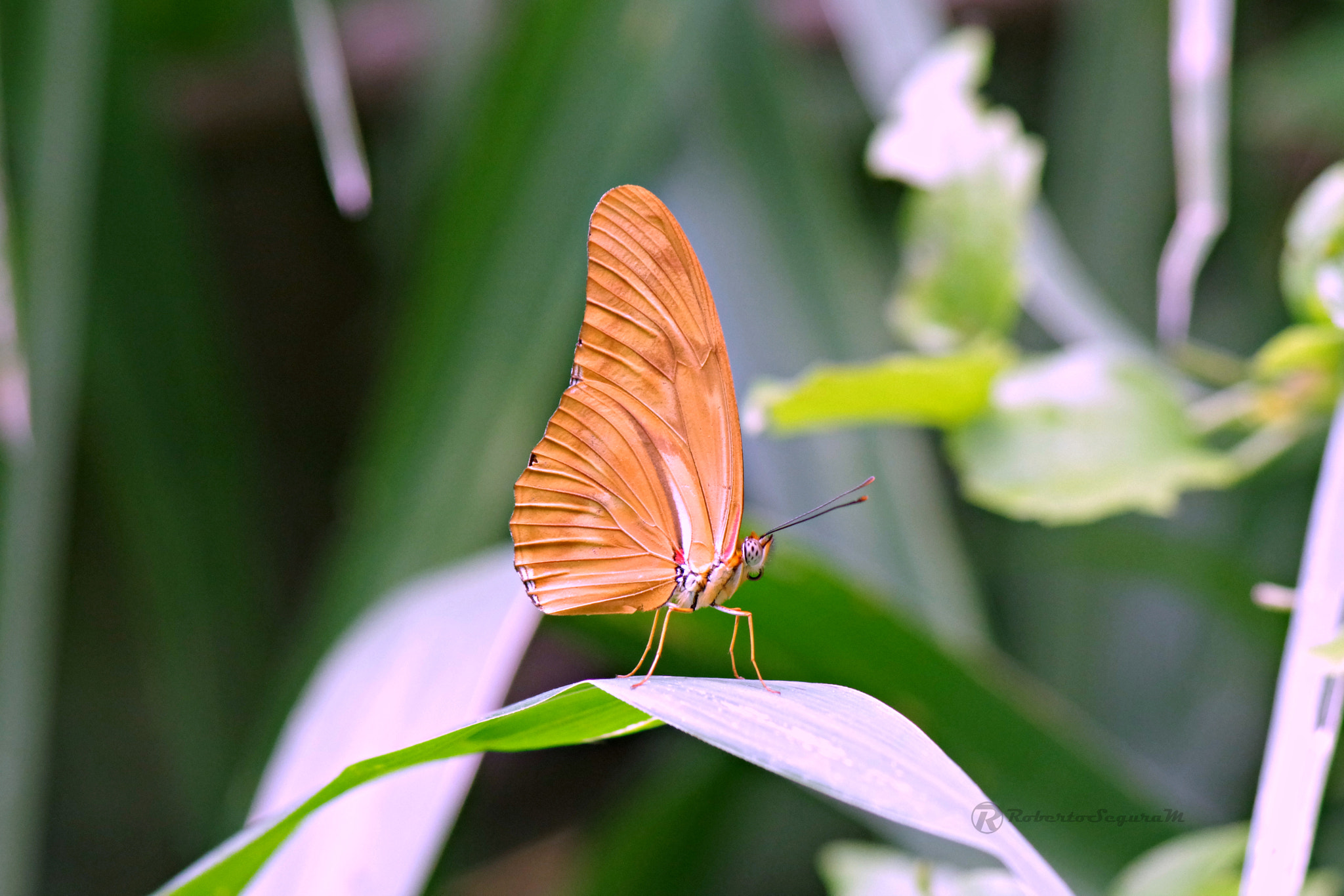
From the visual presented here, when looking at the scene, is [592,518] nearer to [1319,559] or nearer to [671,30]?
[1319,559]

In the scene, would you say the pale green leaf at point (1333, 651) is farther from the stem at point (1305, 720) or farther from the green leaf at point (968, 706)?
the green leaf at point (968, 706)

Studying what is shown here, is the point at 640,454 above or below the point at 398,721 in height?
above

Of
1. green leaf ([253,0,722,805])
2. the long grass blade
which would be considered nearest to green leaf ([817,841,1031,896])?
green leaf ([253,0,722,805])

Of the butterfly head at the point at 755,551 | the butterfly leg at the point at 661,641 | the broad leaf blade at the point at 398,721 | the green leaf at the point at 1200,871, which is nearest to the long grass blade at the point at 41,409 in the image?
the broad leaf blade at the point at 398,721

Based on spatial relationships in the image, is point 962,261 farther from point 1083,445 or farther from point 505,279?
point 505,279

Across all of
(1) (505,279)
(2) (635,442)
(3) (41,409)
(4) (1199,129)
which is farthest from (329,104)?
(4) (1199,129)

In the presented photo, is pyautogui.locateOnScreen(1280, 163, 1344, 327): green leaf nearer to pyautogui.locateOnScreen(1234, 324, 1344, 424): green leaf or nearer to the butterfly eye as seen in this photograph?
pyautogui.locateOnScreen(1234, 324, 1344, 424): green leaf
